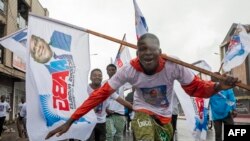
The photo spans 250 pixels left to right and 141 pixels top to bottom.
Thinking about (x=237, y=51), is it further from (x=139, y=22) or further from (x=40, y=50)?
(x=40, y=50)

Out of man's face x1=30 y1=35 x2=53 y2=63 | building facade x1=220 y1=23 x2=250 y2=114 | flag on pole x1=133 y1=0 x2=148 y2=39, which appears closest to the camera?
flag on pole x1=133 y1=0 x2=148 y2=39

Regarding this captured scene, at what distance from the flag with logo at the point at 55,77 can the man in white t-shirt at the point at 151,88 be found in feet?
5.56

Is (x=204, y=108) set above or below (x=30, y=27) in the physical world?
below

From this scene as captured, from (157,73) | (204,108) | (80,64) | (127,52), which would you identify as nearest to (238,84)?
(157,73)

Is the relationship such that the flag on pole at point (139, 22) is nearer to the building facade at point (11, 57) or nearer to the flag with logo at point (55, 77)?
the flag with logo at point (55, 77)

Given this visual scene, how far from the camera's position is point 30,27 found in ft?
22.3

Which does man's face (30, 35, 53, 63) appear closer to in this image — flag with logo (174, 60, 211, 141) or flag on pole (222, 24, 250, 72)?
flag with logo (174, 60, 211, 141)

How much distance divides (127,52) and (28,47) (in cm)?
670

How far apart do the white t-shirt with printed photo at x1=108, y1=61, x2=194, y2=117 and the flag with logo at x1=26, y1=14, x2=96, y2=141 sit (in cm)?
179

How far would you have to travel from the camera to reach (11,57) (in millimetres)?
28516

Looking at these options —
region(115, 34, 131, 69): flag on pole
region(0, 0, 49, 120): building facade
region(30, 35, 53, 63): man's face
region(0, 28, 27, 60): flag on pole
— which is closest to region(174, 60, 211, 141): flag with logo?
region(30, 35, 53, 63): man's face

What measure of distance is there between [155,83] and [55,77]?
2398 mm

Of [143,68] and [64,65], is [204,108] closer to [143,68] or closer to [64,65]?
[64,65]

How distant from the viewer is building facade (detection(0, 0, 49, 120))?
1061 inches
